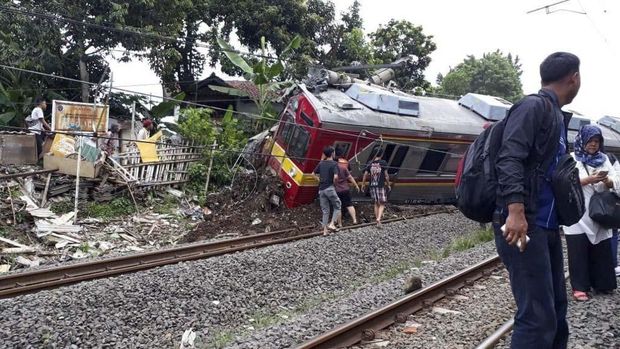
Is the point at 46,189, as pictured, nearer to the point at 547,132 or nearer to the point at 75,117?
the point at 75,117

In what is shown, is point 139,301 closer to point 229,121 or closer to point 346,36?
point 229,121

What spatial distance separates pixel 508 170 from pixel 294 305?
15.4 ft

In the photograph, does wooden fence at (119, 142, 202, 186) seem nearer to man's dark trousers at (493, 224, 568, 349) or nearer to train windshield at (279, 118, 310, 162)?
train windshield at (279, 118, 310, 162)

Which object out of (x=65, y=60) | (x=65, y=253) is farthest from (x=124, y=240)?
(x=65, y=60)

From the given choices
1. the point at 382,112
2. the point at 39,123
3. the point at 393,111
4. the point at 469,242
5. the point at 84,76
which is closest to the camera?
the point at 469,242

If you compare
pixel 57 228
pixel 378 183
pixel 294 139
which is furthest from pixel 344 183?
pixel 57 228

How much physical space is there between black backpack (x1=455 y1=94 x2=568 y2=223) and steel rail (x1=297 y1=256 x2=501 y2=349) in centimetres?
224

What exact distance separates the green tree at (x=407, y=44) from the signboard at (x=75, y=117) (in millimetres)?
19217

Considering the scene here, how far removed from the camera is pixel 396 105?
1292cm

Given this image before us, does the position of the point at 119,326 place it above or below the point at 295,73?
below

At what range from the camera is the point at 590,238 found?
17.0ft

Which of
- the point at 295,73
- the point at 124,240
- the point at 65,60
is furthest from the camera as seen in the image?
the point at 295,73

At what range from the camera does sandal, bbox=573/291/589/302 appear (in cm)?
514

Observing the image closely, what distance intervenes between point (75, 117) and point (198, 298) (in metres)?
9.06
